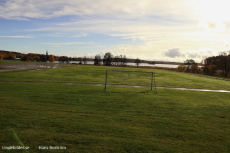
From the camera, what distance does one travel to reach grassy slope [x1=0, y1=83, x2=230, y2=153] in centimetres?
652

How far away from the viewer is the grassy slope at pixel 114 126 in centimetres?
652

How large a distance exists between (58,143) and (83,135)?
1.08 meters

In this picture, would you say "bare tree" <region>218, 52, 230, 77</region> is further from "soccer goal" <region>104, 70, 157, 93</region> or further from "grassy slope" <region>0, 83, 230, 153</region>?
"grassy slope" <region>0, 83, 230, 153</region>

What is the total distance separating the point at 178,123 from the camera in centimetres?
Answer: 911

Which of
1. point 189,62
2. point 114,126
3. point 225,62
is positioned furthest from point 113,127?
point 189,62

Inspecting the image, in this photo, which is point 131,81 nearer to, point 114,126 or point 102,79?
point 102,79

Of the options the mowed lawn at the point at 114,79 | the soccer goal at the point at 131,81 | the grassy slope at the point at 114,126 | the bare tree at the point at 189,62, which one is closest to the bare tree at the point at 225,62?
the bare tree at the point at 189,62

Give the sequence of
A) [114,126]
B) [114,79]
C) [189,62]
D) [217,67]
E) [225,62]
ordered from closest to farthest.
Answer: [114,126] → [114,79] → [225,62] → [217,67] → [189,62]

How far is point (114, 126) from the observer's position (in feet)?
27.0

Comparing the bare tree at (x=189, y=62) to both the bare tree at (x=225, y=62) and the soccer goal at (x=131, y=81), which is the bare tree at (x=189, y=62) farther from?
the soccer goal at (x=131, y=81)

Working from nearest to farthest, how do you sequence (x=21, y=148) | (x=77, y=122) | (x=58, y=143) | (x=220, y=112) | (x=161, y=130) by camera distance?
(x=21, y=148)
(x=58, y=143)
(x=161, y=130)
(x=77, y=122)
(x=220, y=112)

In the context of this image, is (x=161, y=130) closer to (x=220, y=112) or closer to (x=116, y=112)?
(x=116, y=112)

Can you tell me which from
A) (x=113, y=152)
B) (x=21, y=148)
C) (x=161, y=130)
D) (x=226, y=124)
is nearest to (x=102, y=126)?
(x=113, y=152)

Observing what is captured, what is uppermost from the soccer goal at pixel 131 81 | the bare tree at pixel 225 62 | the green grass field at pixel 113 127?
the bare tree at pixel 225 62
